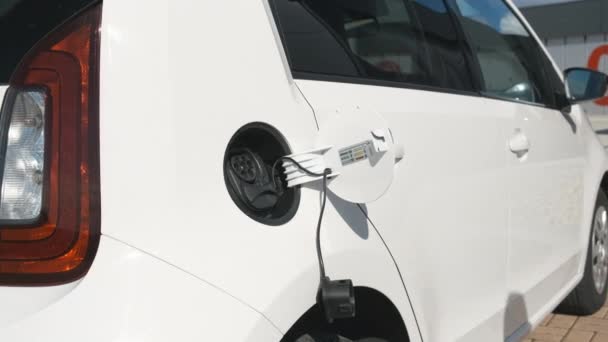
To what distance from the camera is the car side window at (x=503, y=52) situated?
282 cm

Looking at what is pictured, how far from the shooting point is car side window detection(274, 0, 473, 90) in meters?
1.77

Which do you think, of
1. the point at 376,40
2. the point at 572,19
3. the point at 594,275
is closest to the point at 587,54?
the point at 572,19

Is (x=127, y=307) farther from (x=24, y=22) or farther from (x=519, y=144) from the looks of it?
(x=519, y=144)

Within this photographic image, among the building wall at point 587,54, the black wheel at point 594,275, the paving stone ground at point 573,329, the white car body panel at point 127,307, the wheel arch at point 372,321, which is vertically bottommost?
the paving stone ground at point 573,329

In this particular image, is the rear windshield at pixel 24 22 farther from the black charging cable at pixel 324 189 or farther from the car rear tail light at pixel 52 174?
the black charging cable at pixel 324 189

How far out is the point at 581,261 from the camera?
3705 millimetres

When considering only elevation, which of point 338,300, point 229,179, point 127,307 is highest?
point 229,179

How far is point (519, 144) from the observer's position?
2723 millimetres

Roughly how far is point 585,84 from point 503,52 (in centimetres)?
79

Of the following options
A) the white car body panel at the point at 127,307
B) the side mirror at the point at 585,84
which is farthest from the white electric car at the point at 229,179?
the side mirror at the point at 585,84

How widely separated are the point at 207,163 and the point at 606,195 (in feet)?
11.5

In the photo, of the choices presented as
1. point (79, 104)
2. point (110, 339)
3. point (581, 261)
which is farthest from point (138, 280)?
point (581, 261)

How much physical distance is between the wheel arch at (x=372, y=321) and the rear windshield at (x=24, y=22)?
841 millimetres

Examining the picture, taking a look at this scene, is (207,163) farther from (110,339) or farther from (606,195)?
(606,195)
